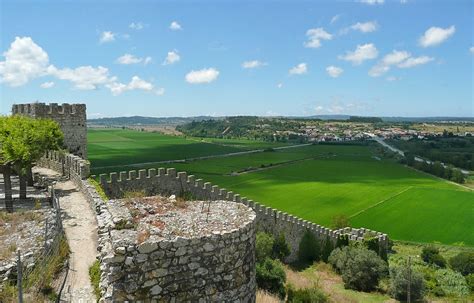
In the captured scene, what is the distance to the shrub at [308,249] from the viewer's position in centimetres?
3064

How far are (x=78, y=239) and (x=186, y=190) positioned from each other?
9257mm

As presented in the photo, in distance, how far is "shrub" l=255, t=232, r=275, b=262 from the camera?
2498 centimetres

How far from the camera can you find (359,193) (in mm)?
57562

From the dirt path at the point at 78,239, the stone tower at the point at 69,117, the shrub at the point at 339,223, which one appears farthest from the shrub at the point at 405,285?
the stone tower at the point at 69,117

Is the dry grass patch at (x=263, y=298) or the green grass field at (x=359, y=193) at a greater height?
the dry grass patch at (x=263, y=298)

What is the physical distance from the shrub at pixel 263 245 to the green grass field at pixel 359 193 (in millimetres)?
15281

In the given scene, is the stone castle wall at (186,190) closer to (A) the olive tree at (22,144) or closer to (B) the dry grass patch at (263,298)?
(A) the olive tree at (22,144)

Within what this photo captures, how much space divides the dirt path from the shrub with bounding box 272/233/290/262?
573 inches

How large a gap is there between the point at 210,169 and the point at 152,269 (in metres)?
67.7

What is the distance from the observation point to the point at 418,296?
26.0 m

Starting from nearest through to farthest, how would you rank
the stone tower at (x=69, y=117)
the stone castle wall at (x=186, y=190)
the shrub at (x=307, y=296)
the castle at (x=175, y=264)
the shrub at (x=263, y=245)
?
the castle at (x=175, y=264)
the stone castle wall at (x=186, y=190)
the shrub at (x=307, y=296)
the stone tower at (x=69, y=117)
the shrub at (x=263, y=245)

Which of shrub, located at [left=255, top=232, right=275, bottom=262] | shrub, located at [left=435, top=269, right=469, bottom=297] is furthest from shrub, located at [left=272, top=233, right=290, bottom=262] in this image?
shrub, located at [left=435, top=269, right=469, bottom=297]

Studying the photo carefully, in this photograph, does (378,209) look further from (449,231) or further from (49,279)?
(49,279)

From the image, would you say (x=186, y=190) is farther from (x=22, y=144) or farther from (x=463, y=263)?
(x=463, y=263)
